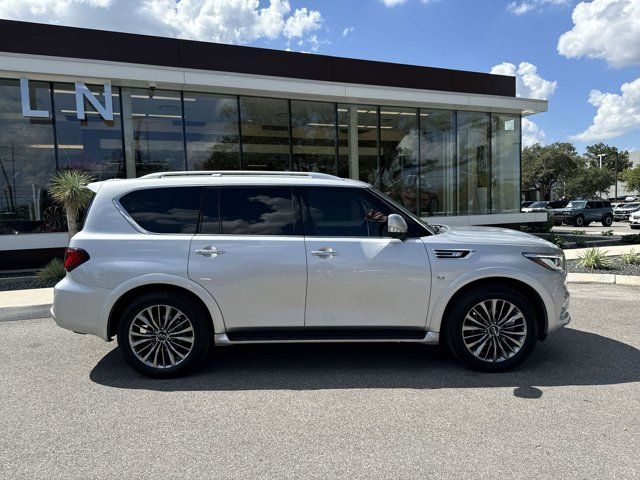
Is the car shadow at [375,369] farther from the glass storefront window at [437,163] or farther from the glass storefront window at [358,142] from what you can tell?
the glass storefront window at [437,163]

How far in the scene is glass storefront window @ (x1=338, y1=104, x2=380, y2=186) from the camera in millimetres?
15734

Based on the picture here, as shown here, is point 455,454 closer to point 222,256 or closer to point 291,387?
point 291,387

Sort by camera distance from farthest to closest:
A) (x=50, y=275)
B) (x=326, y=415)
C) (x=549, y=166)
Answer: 1. (x=549, y=166)
2. (x=50, y=275)
3. (x=326, y=415)

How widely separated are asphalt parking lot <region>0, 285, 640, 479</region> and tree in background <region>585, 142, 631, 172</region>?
89.9m

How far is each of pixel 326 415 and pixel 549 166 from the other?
237 feet

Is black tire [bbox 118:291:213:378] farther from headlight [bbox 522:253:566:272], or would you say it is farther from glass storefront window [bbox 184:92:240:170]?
glass storefront window [bbox 184:92:240:170]

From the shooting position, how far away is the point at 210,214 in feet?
14.5

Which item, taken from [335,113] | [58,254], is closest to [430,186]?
[335,113]

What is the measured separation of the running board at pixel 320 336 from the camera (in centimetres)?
427

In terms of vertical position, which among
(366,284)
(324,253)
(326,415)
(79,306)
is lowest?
(326,415)

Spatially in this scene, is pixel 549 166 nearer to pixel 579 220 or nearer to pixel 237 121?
pixel 579 220

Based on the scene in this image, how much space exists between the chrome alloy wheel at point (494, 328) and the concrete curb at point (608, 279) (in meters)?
5.36

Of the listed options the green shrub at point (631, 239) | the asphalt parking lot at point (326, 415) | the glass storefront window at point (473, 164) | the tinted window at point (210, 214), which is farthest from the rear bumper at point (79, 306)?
the green shrub at point (631, 239)

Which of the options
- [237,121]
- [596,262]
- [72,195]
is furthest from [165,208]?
[237,121]
